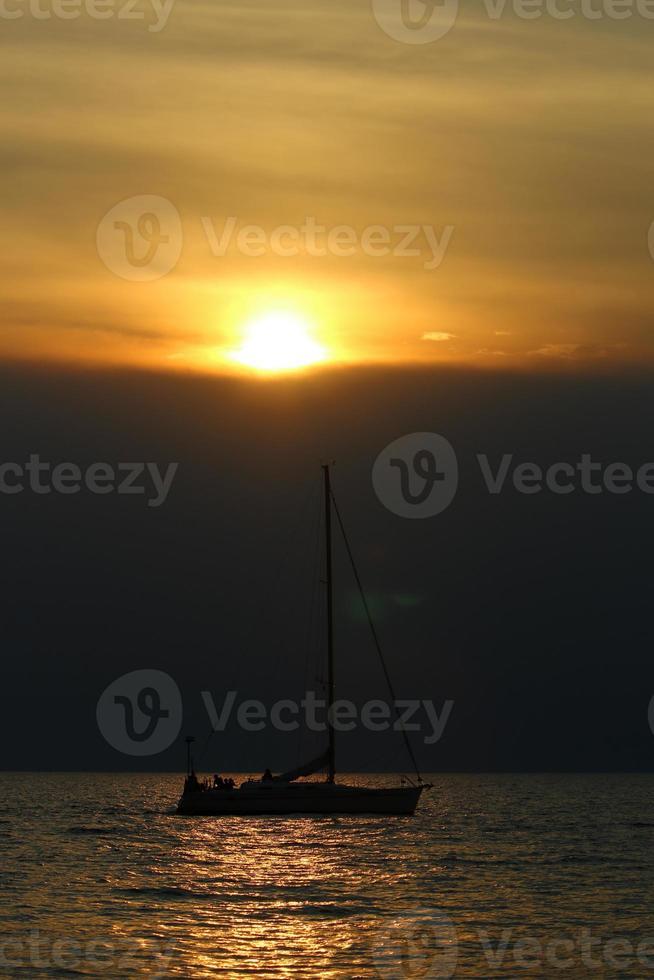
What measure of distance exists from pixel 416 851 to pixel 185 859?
1368 cm

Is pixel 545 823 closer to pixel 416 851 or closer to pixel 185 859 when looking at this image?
pixel 416 851

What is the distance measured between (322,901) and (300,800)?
27.5 meters

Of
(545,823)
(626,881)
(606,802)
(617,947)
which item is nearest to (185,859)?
(626,881)

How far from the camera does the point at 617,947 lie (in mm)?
51938

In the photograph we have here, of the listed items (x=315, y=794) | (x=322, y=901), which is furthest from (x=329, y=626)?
(x=322, y=901)

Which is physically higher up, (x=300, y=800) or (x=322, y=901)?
(x=300, y=800)

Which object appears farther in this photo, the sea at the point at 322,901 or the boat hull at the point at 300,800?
the boat hull at the point at 300,800

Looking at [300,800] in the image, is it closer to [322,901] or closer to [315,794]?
[315,794]

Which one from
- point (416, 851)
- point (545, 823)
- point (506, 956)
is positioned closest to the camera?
point (506, 956)

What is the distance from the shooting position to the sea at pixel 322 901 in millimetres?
47500

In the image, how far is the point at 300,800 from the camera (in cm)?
8994

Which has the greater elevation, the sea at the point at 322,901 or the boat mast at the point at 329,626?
the boat mast at the point at 329,626

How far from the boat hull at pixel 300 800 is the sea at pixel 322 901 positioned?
2.06 metres

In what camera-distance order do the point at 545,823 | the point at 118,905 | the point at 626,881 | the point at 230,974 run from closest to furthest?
the point at 230,974 → the point at 118,905 → the point at 626,881 → the point at 545,823
